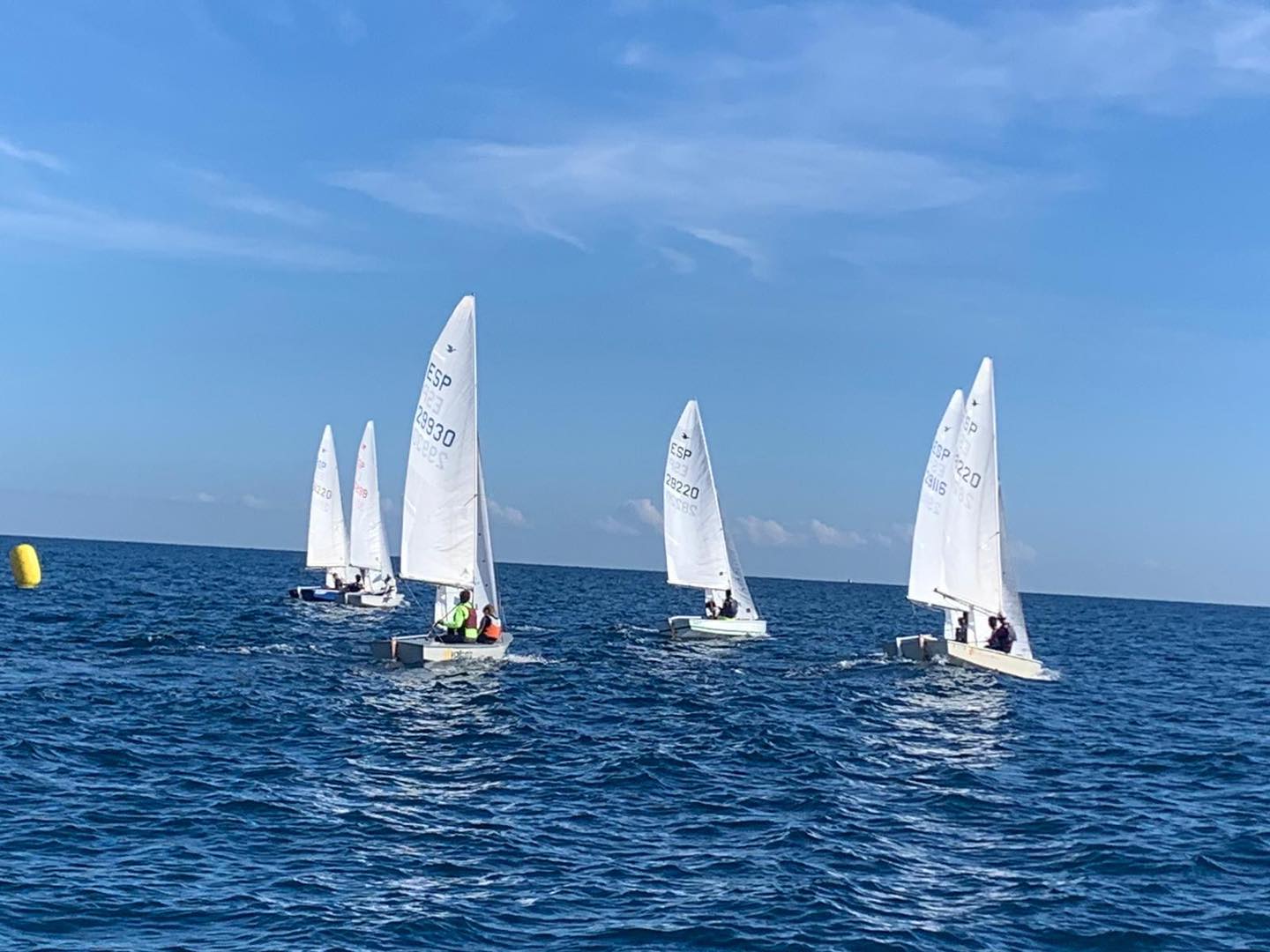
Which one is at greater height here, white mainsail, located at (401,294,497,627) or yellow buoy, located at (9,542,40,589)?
white mainsail, located at (401,294,497,627)

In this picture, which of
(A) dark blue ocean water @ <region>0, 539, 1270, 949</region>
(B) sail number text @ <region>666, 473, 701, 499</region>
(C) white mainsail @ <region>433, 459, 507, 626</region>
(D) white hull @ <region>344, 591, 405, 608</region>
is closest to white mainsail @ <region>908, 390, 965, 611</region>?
(A) dark blue ocean water @ <region>0, 539, 1270, 949</region>

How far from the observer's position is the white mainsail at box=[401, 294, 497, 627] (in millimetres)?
34125

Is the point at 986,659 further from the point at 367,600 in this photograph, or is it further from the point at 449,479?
the point at 367,600

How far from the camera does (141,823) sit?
52.3 ft

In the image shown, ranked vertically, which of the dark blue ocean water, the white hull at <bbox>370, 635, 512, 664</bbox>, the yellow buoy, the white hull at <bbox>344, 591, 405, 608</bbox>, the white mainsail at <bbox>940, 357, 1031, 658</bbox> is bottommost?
the dark blue ocean water

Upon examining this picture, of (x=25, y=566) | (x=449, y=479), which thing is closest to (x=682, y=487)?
(x=449, y=479)

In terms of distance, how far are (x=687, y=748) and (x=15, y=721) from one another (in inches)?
469

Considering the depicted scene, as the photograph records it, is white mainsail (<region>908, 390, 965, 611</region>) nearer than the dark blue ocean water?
No

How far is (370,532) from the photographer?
61.2m

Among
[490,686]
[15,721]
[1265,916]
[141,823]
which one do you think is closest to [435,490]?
[490,686]

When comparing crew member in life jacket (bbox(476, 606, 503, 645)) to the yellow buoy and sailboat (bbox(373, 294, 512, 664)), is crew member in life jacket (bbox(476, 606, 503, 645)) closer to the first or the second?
sailboat (bbox(373, 294, 512, 664))

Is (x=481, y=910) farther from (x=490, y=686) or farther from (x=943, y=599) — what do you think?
(x=943, y=599)

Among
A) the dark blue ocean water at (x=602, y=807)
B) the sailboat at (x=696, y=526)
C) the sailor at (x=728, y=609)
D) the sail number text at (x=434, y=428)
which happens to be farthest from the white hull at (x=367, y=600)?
the sail number text at (x=434, y=428)

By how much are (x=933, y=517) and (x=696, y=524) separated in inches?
401
